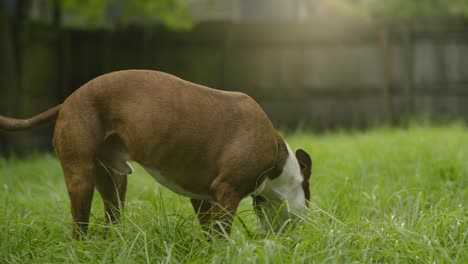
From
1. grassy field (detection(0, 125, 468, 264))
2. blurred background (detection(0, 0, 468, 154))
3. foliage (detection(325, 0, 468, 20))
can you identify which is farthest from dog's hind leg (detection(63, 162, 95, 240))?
foliage (detection(325, 0, 468, 20))

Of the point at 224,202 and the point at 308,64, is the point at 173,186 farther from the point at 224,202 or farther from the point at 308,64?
the point at 308,64

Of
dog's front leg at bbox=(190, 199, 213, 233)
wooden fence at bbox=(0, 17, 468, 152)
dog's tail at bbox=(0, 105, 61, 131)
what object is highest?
dog's tail at bbox=(0, 105, 61, 131)

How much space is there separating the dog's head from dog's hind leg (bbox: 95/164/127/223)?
0.73 m

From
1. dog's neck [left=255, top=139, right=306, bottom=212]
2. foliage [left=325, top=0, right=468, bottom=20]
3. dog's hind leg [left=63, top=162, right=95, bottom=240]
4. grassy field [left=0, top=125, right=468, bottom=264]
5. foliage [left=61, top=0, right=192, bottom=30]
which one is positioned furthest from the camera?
foliage [left=325, top=0, right=468, bottom=20]

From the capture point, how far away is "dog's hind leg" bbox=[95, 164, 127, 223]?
3.37 meters

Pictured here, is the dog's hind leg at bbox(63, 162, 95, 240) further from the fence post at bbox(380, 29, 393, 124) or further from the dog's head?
the fence post at bbox(380, 29, 393, 124)

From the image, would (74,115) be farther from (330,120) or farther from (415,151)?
(330,120)

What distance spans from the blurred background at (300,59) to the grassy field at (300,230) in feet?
15.1

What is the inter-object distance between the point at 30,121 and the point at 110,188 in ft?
1.77

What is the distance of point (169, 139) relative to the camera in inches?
120

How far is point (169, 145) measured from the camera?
3.04 m

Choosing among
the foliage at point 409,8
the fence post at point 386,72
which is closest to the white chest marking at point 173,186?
the fence post at point 386,72

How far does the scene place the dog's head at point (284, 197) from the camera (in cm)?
324

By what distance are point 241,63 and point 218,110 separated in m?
7.01
